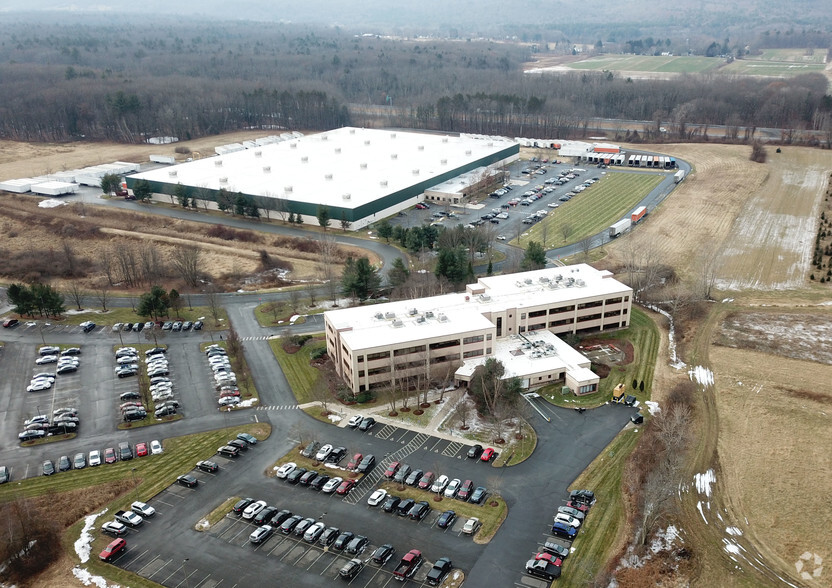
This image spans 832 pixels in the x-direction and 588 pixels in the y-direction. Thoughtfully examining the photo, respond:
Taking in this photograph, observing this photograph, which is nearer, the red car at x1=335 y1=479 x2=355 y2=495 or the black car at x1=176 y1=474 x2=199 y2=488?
the red car at x1=335 y1=479 x2=355 y2=495

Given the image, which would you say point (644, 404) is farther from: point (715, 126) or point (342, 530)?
point (715, 126)

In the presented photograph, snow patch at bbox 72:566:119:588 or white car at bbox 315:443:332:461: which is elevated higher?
white car at bbox 315:443:332:461

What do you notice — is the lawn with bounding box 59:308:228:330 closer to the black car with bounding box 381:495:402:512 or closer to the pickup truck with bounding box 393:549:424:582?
the black car with bounding box 381:495:402:512

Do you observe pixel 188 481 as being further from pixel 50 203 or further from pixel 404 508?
pixel 50 203

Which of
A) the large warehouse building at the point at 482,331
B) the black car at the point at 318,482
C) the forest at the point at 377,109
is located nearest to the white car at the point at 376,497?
the black car at the point at 318,482

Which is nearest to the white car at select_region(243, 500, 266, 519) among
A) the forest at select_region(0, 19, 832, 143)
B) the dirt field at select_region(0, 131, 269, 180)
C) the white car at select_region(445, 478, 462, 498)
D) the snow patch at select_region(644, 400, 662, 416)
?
the white car at select_region(445, 478, 462, 498)
